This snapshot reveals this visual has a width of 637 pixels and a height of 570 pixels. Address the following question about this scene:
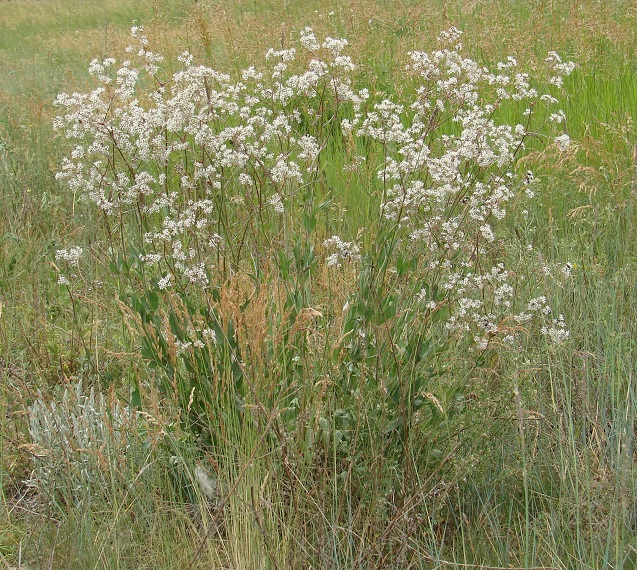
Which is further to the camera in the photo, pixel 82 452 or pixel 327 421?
pixel 82 452

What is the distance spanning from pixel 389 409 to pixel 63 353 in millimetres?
1854

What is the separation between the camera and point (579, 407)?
2.54m

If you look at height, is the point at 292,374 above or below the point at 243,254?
below

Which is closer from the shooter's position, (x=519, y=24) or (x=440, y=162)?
(x=440, y=162)

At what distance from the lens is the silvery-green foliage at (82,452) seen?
90.9 inches

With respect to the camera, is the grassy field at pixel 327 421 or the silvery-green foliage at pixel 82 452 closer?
the grassy field at pixel 327 421

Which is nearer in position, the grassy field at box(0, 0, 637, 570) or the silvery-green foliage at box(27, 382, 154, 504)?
the grassy field at box(0, 0, 637, 570)

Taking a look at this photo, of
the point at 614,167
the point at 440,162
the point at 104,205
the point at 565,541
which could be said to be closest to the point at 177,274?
the point at 104,205

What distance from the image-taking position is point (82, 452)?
238 centimetres

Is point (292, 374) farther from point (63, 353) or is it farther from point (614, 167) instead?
point (614, 167)

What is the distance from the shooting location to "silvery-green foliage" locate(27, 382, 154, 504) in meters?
2.31

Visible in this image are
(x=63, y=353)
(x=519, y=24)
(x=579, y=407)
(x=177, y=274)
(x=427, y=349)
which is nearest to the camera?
(x=427, y=349)

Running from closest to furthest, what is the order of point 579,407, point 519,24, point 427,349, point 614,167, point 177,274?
point 427,349 < point 579,407 < point 177,274 < point 614,167 < point 519,24

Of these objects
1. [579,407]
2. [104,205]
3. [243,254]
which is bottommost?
[579,407]
